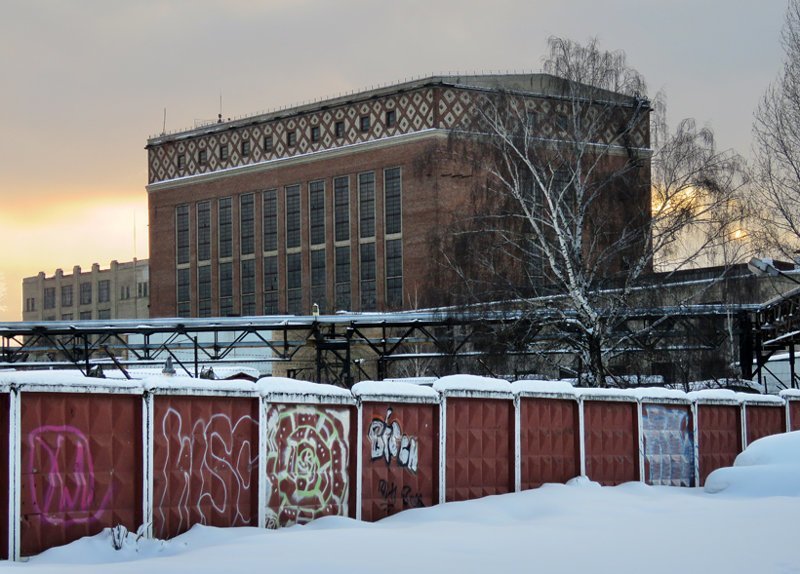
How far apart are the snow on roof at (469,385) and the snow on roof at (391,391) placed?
6.3 inches

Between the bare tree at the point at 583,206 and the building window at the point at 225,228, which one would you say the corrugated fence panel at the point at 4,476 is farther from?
the building window at the point at 225,228

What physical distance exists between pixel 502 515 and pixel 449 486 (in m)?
1.45

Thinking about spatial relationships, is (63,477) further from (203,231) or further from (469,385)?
(203,231)

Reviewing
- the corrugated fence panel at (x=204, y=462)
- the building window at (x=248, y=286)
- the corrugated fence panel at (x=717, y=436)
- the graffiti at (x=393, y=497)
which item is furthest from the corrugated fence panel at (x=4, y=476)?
the building window at (x=248, y=286)

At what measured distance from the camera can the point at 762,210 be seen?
34.9 metres

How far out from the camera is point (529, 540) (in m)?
14.6

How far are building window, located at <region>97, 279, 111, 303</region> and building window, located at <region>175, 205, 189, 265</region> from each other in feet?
115

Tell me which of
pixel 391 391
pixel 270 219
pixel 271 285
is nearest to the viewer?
pixel 391 391

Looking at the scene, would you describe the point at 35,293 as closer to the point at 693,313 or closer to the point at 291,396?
the point at 693,313

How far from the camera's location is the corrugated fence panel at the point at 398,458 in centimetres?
1753

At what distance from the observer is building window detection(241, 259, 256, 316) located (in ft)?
281

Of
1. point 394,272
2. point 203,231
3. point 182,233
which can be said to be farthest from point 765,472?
point 182,233

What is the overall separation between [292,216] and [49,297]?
2236 inches

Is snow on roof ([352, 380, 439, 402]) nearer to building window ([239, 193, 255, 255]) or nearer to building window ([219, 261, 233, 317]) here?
building window ([239, 193, 255, 255])
